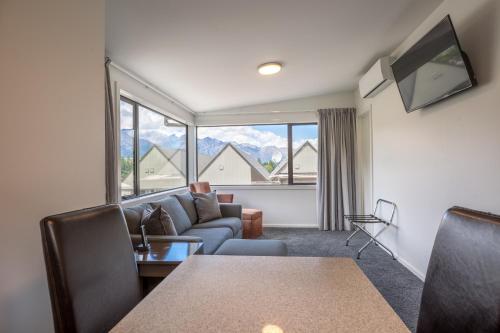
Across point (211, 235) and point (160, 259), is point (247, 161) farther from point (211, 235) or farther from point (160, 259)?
point (160, 259)

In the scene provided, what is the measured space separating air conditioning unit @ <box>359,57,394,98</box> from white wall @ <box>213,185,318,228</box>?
204cm

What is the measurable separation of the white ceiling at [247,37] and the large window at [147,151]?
19.2 inches

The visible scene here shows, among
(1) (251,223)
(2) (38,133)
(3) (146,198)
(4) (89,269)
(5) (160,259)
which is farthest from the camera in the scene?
(1) (251,223)

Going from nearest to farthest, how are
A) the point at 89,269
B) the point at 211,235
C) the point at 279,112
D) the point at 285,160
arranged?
1. the point at 89,269
2. the point at 211,235
3. the point at 279,112
4. the point at 285,160

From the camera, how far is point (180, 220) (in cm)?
324

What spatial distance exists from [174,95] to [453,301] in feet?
13.3

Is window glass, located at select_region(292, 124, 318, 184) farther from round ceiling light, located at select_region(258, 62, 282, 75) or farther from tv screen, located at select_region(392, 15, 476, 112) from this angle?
tv screen, located at select_region(392, 15, 476, 112)

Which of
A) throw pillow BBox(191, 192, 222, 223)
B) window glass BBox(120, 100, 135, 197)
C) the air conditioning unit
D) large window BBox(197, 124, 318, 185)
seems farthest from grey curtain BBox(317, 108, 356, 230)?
window glass BBox(120, 100, 135, 197)

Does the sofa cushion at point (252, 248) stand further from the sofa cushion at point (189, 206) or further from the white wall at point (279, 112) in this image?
the white wall at point (279, 112)

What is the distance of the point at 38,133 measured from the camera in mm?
1283

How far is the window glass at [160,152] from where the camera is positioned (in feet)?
11.8

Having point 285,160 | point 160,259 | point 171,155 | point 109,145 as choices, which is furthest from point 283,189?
point 160,259

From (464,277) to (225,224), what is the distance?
2938 mm

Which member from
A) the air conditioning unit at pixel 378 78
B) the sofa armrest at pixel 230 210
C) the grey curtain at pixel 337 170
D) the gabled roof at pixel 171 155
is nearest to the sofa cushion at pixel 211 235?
the sofa armrest at pixel 230 210
